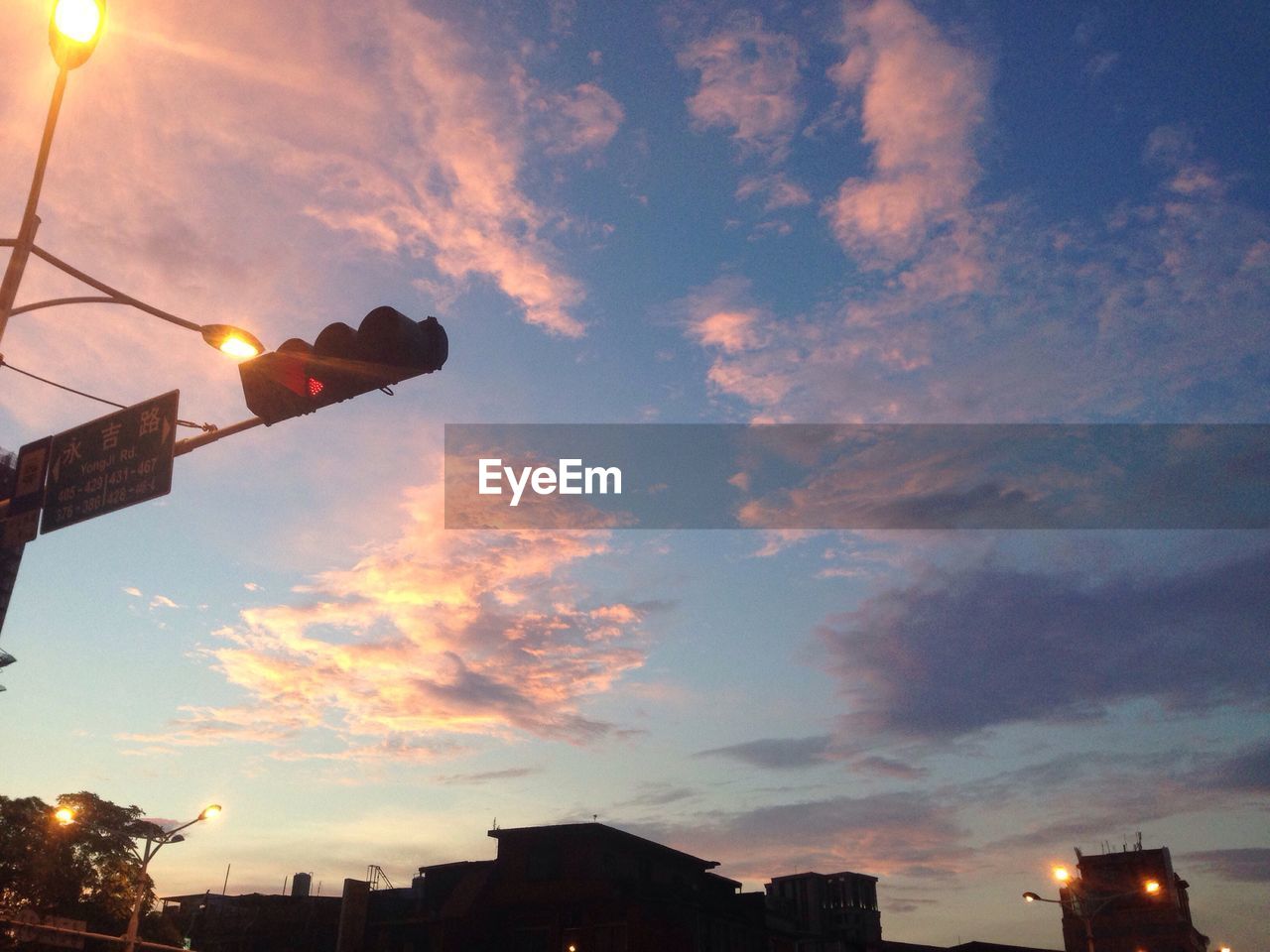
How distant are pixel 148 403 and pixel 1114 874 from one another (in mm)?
125324

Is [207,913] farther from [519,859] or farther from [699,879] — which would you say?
[699,879]

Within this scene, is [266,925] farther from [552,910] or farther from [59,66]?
[59,66]

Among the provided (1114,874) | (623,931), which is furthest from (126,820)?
(1114,874)

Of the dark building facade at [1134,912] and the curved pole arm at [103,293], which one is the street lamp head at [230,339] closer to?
the curved pole arm at [103,293]

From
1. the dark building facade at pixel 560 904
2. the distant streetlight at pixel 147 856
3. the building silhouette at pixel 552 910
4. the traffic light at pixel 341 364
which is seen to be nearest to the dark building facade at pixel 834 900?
the building silhouette at pixel 552 910

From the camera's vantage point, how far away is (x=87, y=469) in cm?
976

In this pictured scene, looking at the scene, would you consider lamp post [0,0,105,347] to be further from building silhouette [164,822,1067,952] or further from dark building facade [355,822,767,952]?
dark building facade [355,822,767,952]

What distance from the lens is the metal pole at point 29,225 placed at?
999 cm

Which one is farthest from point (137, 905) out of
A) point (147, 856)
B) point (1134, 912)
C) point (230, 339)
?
point (1134, 912)

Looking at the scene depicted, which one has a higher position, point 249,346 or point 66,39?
point 66,39

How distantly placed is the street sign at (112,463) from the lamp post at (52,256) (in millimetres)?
829

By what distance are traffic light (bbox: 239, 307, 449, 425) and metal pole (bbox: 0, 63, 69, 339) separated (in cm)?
444

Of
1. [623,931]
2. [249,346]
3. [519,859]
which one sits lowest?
[623,931]

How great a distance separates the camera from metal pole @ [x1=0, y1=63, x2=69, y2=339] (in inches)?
393
